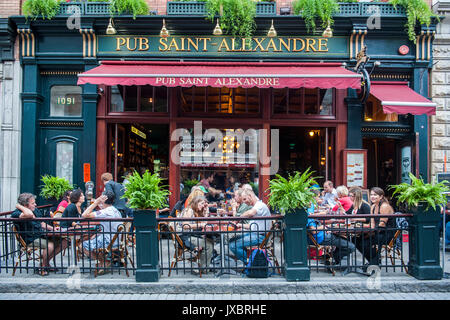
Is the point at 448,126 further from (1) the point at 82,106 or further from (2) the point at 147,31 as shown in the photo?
(1) the point at 82,106

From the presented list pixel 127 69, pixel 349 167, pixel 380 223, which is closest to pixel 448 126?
pixel 349 167

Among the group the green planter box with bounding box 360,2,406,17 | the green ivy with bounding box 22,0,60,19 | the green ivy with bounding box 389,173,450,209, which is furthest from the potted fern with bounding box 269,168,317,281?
the green ivy with bounding box 22,0,60,19

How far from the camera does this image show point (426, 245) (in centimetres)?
590

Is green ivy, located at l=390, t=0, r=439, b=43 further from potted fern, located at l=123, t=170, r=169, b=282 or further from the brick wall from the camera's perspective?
the brick wall

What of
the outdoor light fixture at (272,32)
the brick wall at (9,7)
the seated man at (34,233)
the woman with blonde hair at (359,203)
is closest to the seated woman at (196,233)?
the seated man at (34,233)

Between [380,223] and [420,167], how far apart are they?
4.80m

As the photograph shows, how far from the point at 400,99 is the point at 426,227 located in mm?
4370

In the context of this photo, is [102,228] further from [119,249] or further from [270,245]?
[270,245]

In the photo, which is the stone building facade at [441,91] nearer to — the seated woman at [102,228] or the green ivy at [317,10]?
the green ivy at [317,10]

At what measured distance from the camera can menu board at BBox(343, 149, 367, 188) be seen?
995cm

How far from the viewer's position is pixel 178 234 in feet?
20.7

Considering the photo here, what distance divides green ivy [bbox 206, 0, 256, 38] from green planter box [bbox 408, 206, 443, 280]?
6633 mm

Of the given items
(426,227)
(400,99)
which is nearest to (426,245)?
(426,227)

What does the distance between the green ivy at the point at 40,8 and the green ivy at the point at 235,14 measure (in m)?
4.43
